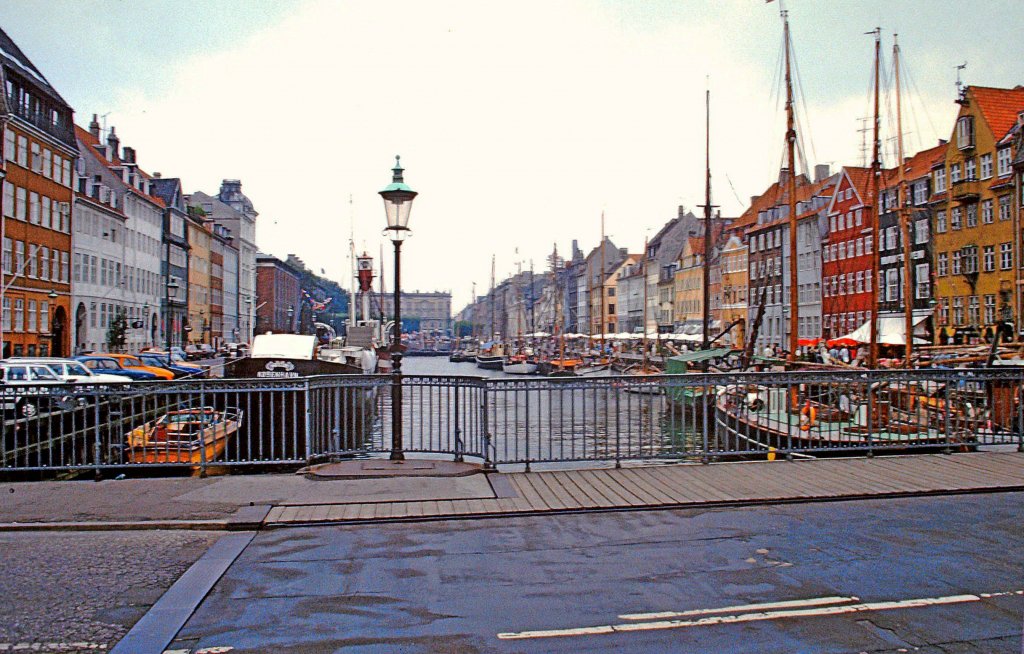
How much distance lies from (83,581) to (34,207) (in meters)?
51.4

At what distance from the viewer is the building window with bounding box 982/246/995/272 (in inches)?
1946

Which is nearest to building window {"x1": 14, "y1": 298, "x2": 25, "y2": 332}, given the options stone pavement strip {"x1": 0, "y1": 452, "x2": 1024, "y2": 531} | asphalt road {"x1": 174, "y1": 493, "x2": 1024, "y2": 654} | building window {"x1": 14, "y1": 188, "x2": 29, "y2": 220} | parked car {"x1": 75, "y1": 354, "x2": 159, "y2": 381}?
building window {"x1": 14, "y1": 188, "x2": 29, "y2": 220}

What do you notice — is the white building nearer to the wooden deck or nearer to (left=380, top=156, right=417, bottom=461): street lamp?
(left=380, top=156, right=417, bottom=461): street lamp

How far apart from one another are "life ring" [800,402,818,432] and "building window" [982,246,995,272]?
42622mm

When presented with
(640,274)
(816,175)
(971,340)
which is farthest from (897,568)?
(640,274)

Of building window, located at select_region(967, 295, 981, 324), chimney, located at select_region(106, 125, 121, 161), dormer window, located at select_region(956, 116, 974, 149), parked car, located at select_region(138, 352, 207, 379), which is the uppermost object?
chimney, located at select_region(106, 125, 121, 161)

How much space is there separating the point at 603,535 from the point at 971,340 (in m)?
44.6

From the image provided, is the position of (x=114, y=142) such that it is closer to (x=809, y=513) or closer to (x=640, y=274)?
(x=640, y=274)

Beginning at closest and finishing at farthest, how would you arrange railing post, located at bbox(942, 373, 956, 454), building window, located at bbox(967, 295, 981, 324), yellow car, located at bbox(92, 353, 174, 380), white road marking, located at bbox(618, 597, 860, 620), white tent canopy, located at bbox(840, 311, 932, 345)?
white road marking, located at bbox(618, 597, 860, 620) → railing post, located at bbox(942, 373, 956, 454) → yellow car, located at bbox(92, 353, 174, 380) → building window, located at bbox(967, 295, 981, 324) → white tent canopy, located at bbox(840, 311, 932, 345)

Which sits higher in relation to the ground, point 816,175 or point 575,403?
point 816,175

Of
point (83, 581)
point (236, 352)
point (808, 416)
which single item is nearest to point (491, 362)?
point (236, 352)

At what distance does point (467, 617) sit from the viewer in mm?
6121

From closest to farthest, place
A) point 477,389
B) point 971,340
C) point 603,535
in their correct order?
point 603,535, point 477,389, point 971,340

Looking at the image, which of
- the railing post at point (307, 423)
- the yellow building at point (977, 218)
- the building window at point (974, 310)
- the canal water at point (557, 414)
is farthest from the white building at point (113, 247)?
the building window at point (974, 310)
